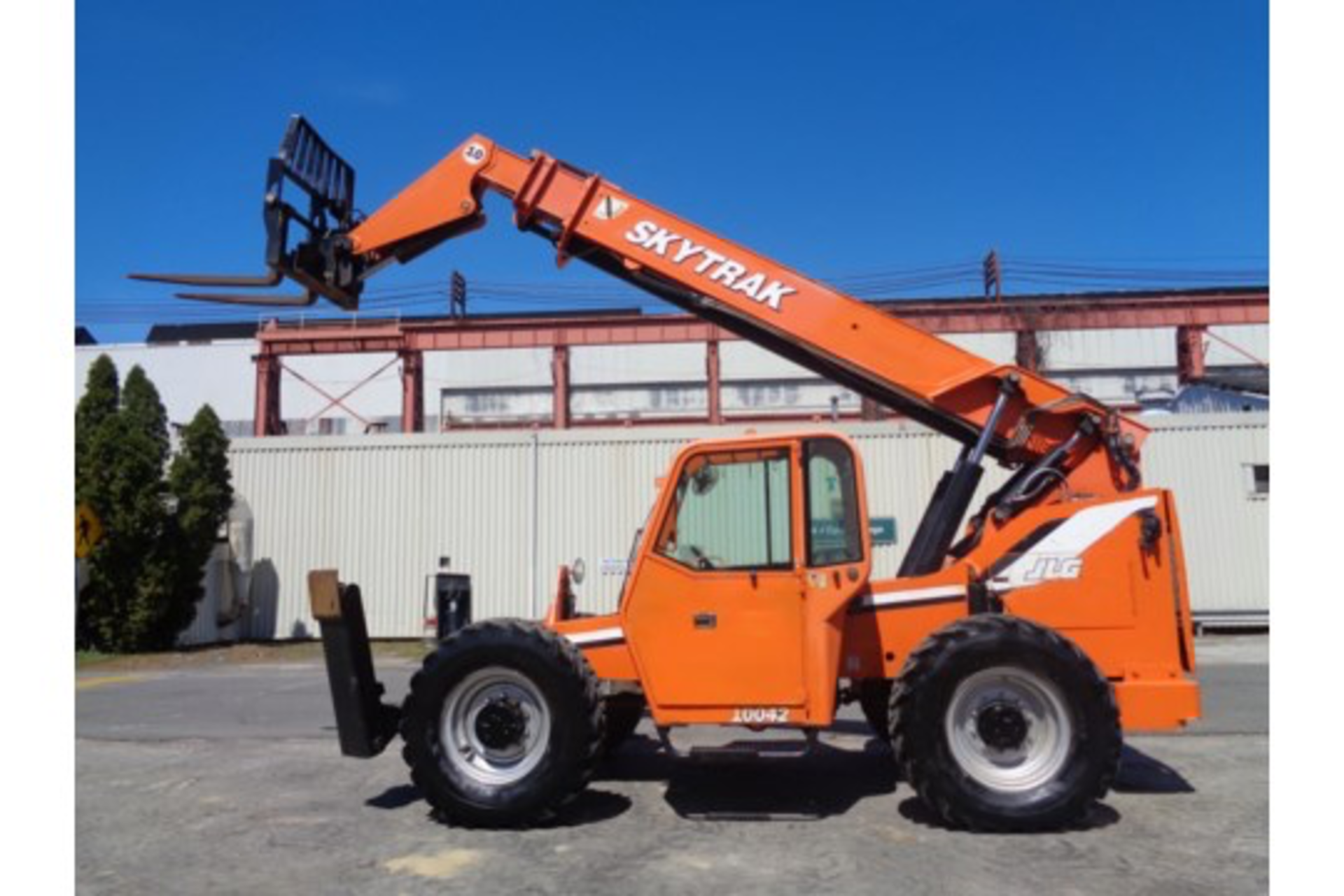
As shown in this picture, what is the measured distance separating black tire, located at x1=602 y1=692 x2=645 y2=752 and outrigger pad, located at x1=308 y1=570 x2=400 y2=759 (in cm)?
150

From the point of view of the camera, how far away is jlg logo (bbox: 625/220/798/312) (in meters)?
6.71

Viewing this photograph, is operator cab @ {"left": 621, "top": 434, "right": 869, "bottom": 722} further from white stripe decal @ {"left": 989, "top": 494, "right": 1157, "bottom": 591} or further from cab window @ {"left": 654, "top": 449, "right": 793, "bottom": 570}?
white stripe decal @ {"left": 989, "top": 494, "right": 1157, "bottom": 591}

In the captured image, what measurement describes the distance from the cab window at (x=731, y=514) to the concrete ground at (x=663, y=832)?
1513 mm

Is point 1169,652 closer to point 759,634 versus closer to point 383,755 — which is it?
point 759,634

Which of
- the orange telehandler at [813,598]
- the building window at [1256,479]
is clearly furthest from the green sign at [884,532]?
the orange telehandler at [813,598]

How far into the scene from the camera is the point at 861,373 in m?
6.66

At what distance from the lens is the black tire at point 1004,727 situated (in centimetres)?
531

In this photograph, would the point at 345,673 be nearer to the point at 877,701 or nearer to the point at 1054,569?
the point at 877,701

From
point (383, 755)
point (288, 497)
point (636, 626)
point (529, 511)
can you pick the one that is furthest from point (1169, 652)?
point (288, 497)

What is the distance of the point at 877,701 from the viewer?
279 inches

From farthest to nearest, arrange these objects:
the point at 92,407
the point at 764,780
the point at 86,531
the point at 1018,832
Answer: the point at 92,407 < the point at 86,531 < the point at 764,780 < the point at 1018,832

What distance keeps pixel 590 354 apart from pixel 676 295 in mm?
36477

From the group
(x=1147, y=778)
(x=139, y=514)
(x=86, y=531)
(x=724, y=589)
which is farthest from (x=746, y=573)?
(x=139, y=514)

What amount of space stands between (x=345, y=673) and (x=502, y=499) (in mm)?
13443
